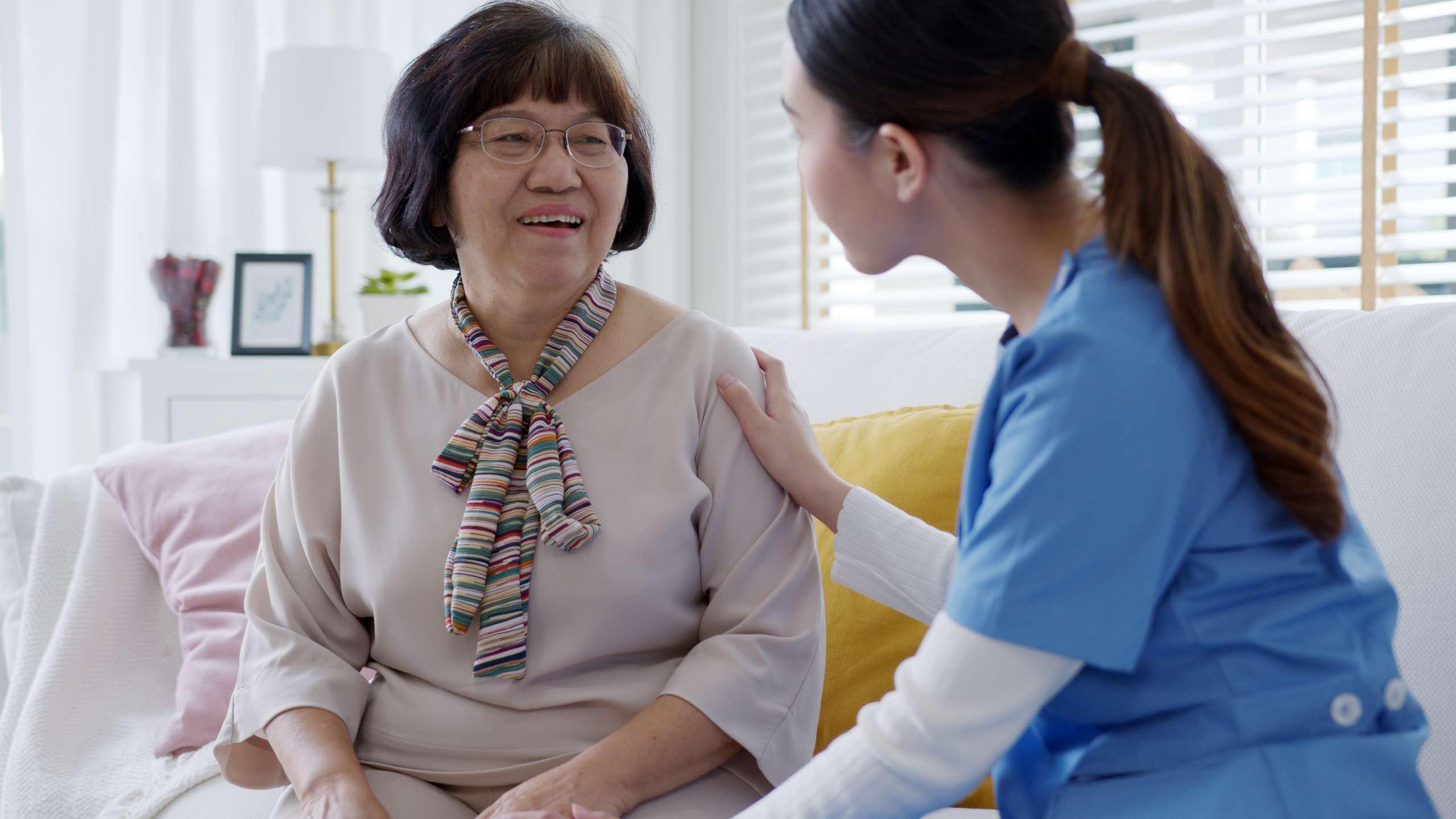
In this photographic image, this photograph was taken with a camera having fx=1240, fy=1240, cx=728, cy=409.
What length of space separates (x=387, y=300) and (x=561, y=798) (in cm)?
205

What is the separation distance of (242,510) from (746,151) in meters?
2.23

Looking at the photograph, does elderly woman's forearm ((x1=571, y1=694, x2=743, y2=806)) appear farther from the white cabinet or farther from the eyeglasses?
the white cabinet

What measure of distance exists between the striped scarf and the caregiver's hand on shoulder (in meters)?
0.18

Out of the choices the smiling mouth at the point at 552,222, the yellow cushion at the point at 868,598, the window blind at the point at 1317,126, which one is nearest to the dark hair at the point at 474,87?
the smiling mouth at the point at 552,222

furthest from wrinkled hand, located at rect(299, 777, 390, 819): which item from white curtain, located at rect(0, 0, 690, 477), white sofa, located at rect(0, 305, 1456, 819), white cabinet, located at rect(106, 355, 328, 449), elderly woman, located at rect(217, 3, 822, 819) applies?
white curtain, located at rect(0, 0, 690, 477)

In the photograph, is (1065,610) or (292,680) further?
(292,680)

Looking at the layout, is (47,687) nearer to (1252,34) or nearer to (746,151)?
(746,151)

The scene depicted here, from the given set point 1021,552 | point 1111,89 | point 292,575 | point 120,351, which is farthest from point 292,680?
point 120,351

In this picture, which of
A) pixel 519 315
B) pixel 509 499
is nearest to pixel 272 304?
pixel 519 315

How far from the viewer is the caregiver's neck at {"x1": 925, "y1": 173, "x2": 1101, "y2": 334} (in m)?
0.88

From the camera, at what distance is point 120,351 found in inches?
119

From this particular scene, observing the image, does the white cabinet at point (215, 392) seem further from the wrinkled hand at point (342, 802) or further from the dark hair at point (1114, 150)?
the dark hair at point (1114, 150)

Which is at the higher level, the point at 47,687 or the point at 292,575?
the point at 292,575

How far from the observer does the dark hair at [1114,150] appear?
77 centimetres
